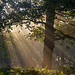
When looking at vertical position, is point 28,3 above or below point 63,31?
above

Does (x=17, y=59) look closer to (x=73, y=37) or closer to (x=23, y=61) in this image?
(x=23, y=61)

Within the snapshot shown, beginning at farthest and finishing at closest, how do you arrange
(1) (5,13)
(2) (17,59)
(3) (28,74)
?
1. (2) (17,59)
2. (1) (5,13)
3. (3) (28,74)

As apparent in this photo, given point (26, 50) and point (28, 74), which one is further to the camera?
point (26, 50)

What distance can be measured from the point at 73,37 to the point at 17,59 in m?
32.3

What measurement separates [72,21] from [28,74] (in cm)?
726

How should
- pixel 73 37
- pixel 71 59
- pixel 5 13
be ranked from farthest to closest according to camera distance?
pixel 71 59
pixel 73 37
pixel 5 13

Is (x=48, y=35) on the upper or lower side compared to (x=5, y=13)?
lower

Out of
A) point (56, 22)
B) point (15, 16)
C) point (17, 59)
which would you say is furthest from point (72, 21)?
point (17, 59)

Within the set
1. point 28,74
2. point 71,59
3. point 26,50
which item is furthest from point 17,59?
point 28,74

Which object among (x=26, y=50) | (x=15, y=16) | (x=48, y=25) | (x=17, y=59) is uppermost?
(x=15, y=16)

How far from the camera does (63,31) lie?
10.3 meters

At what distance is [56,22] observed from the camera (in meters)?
11.5

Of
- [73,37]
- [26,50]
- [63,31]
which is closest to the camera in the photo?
[73,37]

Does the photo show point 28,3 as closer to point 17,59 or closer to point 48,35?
point 48,35
